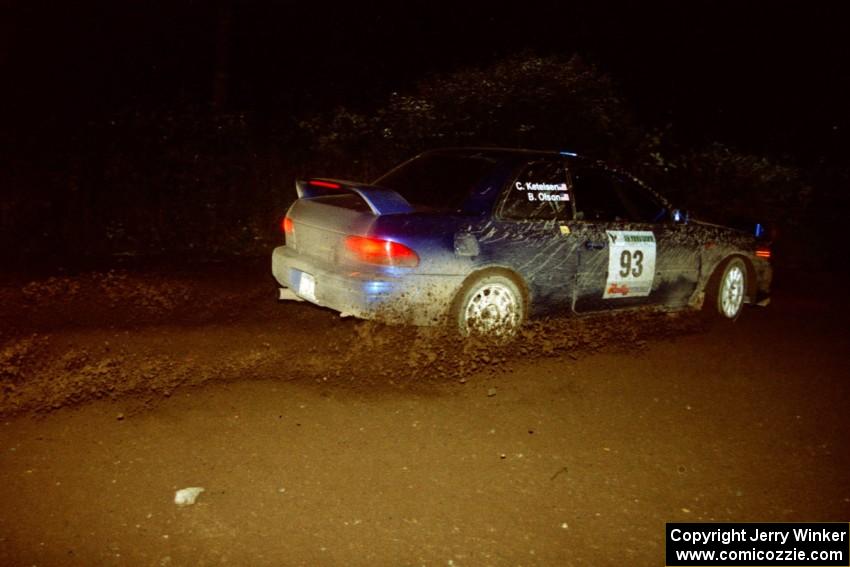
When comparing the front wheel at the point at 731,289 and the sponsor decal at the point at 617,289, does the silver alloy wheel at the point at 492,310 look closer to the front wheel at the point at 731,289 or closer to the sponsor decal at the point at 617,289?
the sponsor decal at the point at 617,289

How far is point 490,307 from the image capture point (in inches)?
239

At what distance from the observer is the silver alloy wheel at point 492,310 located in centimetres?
595

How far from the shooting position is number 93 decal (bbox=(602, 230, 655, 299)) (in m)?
6.53

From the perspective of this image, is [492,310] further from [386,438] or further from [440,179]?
[386,438]

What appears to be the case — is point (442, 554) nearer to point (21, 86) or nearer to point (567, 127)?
point (567, 127)

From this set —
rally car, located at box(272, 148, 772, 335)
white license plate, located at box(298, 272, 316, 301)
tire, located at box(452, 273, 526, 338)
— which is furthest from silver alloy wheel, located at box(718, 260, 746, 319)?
white license plate, located at box(298, 272, 316, 301)

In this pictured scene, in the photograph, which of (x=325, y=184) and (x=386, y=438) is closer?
(x=386, y=438)

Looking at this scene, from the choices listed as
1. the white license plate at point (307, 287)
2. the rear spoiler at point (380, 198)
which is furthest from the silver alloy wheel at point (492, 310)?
the white license plate at point (307, 287)

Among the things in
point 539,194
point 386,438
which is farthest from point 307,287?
point 539,194

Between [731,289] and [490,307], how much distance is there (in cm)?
294

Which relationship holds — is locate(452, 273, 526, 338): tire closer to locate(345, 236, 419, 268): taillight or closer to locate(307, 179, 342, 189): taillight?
locate(345, 236, 419, 268): taillight

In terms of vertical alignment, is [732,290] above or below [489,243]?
below

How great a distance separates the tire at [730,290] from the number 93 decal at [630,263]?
3.39 ft

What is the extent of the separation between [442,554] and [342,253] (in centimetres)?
273
